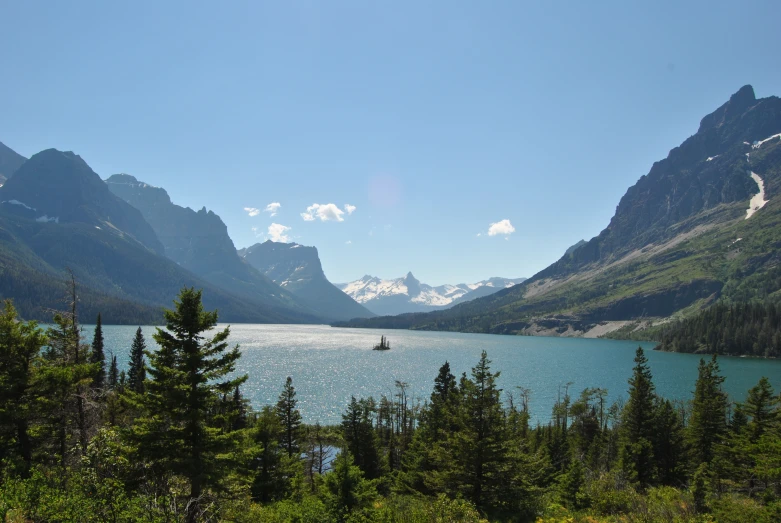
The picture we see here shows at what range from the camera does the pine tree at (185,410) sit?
1889cm

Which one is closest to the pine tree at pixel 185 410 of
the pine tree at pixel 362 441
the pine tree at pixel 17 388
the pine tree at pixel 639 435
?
the pine tree at pixel 17 388

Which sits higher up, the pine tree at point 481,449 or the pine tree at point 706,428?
the pine tree at point 481,449

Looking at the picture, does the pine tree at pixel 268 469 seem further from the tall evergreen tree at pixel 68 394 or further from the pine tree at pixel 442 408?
the pine tree at pixel 442 408

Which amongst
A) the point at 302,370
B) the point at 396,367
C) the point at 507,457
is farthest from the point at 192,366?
the point at 396,367

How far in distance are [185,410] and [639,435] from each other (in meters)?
49.6

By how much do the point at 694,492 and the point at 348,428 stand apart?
34121mm

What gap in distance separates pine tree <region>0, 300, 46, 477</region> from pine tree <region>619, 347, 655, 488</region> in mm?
49868

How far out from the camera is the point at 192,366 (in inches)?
772

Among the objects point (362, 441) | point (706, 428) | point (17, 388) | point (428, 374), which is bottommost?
point (428, 374)

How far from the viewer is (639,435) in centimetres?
4691

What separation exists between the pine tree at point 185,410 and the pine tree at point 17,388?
27.8ft

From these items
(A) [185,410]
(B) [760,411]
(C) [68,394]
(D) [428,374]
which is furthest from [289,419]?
(D) [428,374]

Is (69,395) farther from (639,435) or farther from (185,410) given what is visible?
(639,435)

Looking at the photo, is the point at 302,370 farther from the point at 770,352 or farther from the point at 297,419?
the point at 770,352
